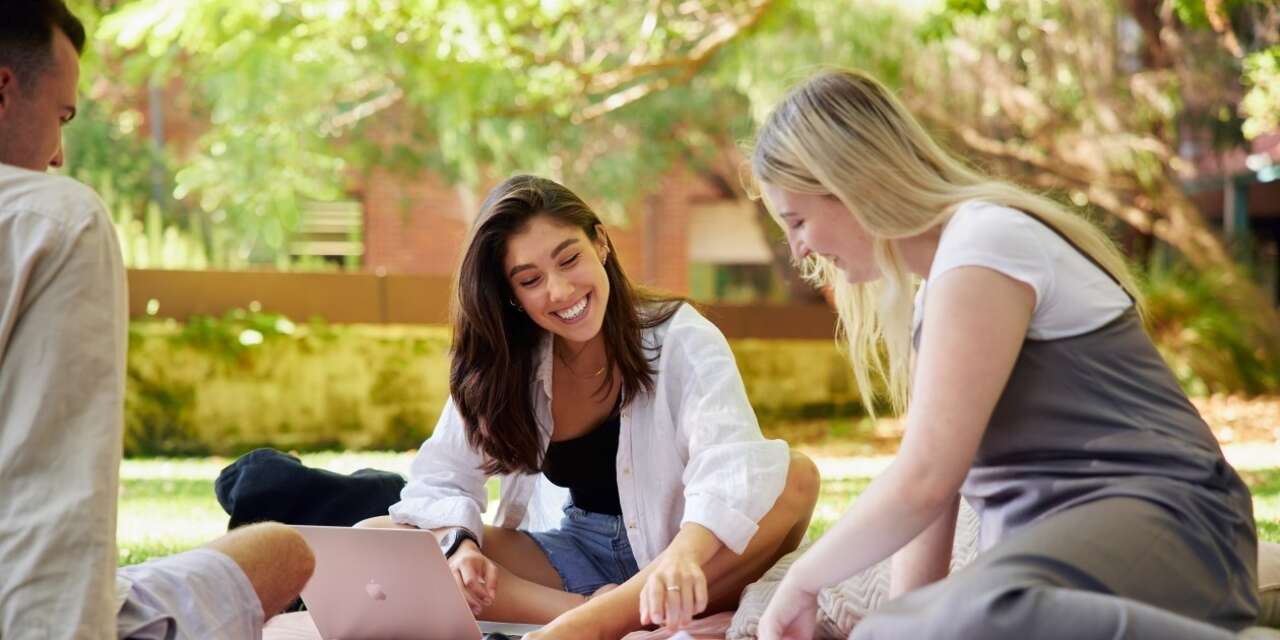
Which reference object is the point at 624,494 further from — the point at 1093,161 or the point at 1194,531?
the point at 1093,161

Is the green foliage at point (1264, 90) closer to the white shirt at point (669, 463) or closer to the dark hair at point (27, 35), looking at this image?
the white shirt at point (669, 463)

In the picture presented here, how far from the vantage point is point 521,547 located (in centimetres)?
391

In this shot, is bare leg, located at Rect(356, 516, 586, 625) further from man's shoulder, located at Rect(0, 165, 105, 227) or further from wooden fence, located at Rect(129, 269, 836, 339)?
wooden fence, located at Rect(129, 269, 836, 339)

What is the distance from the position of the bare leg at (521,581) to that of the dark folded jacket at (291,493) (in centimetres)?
43

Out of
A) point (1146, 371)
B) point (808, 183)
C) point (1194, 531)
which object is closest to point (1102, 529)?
point (1194, 531)

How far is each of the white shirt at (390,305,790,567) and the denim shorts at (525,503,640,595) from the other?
138 millimetres

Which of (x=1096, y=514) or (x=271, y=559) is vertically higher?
(x=1096, y=514)

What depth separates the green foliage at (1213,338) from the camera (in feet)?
40.6

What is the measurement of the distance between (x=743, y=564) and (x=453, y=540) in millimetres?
738

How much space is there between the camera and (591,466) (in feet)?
12.8

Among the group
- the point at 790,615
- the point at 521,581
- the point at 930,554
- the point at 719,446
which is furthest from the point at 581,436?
the point at 790,615

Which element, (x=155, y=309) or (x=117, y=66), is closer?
(x=155, y=309)

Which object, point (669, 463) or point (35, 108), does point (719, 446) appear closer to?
point (669, 463)

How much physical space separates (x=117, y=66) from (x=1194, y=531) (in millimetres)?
15623
